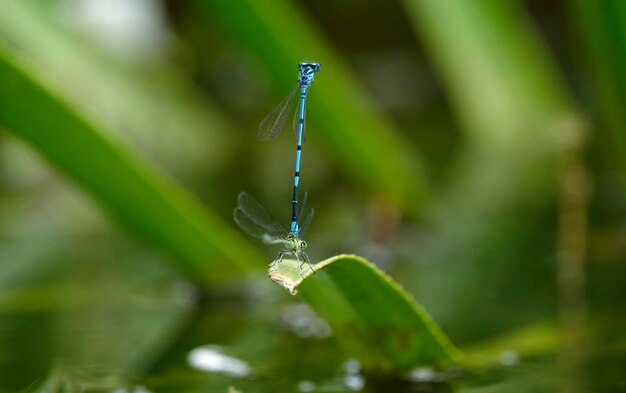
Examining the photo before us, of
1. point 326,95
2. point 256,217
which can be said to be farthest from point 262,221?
point 326,95

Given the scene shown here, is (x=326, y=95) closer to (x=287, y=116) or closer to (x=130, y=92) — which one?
(x=287, y=116)

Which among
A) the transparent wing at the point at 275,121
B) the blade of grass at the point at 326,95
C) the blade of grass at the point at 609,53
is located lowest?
the transparent wing at the point at 275,121

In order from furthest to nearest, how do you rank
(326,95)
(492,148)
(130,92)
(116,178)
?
(492,148), (130,92), (326,95), (116,178)

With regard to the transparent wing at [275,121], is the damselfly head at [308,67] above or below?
above

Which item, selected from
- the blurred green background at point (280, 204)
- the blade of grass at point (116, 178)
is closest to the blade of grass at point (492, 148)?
the blurred green background at point (280, 204)

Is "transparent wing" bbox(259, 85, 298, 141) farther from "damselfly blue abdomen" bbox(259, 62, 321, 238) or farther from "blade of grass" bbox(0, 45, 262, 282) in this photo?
"blade of grass" bbox(0, 45, 262, 282)

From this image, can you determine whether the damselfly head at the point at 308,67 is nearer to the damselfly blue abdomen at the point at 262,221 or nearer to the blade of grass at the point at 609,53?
the damselfly blue abdomen at the point at 262,221

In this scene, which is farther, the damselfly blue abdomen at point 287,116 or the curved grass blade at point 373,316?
the damselfly blue abdomen at point 287,116

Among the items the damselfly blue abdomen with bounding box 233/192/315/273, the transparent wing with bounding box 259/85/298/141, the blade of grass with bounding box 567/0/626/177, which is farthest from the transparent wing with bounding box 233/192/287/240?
the blade of grass with bounding box 567/0/626/177
